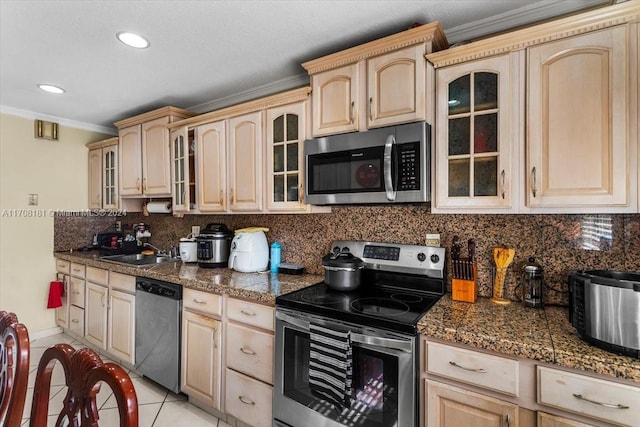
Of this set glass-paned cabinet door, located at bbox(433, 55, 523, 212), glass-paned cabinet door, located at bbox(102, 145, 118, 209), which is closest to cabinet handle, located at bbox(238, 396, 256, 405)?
glass-paned cabinet door, located at bbox(433, 55, 523, 212)

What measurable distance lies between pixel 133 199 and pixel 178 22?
242 cm

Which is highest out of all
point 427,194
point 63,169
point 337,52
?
point 337,52

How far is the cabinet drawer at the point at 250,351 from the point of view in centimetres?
188

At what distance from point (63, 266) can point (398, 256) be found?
11.8 ft

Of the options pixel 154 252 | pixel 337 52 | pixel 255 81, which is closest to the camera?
pixel 337 52

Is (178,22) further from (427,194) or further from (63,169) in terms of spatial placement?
(63,169)

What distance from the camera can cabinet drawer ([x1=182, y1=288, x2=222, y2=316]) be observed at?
2.12 metres

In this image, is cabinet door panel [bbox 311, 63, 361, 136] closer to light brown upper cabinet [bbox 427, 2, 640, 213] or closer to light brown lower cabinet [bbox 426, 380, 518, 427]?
→ light brown upper cabinet [bbox 427, 2, 640, 213]

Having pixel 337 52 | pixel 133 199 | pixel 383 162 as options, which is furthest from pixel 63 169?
pixel 383 162

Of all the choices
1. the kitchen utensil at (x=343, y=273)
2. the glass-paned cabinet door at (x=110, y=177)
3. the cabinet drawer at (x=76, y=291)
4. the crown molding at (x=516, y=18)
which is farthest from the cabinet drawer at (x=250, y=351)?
the glass-paned cabinet door at (x=110, y=177)

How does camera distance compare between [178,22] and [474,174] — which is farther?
[178,22]

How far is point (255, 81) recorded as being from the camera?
2637 millimetres

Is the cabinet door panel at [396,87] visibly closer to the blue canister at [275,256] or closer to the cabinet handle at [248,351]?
the blue canister at [275,256]

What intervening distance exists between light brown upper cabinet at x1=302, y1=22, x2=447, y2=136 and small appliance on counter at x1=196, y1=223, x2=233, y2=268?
1246 millimetres
